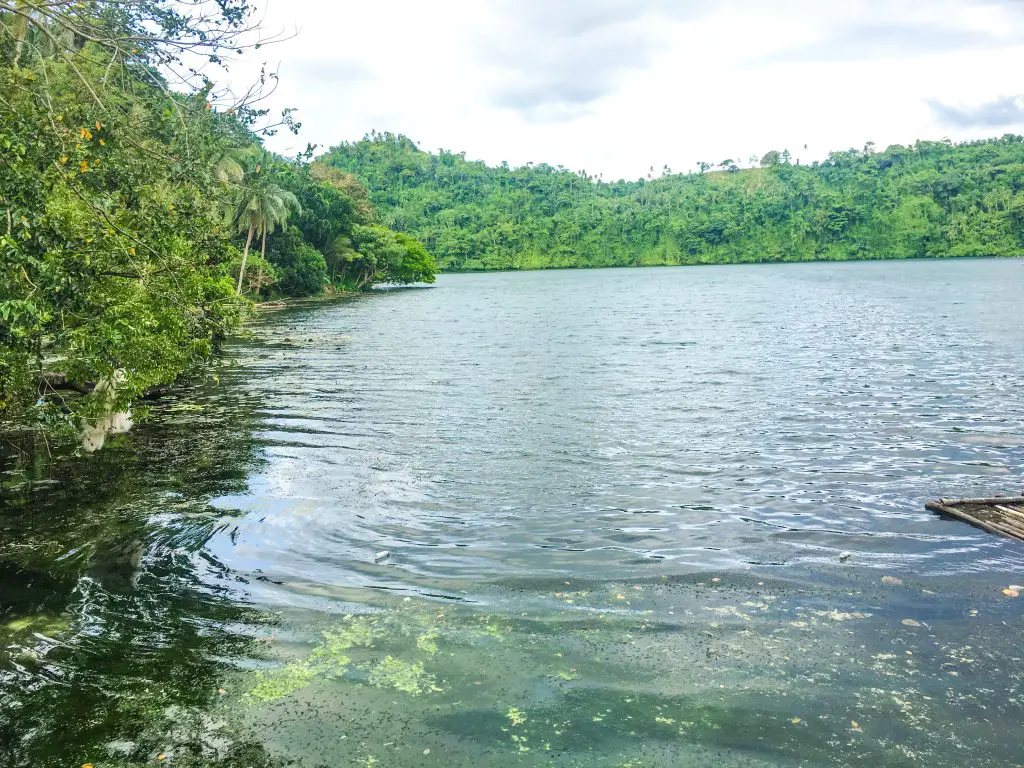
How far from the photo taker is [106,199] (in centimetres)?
1026

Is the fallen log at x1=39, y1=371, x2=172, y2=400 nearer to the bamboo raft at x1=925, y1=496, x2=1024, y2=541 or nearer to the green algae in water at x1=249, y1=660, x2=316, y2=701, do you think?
the green algae in water at x1=249, y1=660, x2=316, y2=701

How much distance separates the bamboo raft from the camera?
1229 cm

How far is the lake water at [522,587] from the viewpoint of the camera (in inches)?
Result: 278

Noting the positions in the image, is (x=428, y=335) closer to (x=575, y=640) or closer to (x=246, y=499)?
(x=246, y=499)

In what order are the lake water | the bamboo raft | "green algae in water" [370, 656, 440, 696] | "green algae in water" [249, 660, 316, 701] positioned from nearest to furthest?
the lake water
"green algae in water" [249, 660, 316, 701]
"green algae in water" [370, 656, 440, 696]
the bamboo raft

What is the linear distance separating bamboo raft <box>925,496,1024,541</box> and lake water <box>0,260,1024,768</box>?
25cm

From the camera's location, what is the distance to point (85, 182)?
13.6 meters

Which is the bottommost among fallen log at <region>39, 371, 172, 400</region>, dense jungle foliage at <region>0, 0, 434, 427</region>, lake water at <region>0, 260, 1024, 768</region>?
lake water at <region>0, 260, 1024, 768</region>

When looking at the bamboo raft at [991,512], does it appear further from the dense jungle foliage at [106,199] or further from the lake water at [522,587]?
the dense jungle foliage at [106,199]

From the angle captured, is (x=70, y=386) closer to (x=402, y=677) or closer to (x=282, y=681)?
(x=282, y=681)

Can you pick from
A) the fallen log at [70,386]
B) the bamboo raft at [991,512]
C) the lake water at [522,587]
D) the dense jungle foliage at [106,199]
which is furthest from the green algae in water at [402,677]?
the fallen log at [70,386]

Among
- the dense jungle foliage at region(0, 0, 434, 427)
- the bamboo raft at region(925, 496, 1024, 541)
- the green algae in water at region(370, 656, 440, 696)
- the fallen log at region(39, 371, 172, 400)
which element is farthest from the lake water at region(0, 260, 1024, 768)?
the dense jungle foliage at region(0, 0, 434, 427)

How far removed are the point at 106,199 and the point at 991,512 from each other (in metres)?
14.7

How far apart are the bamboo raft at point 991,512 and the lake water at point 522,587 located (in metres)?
0.25
